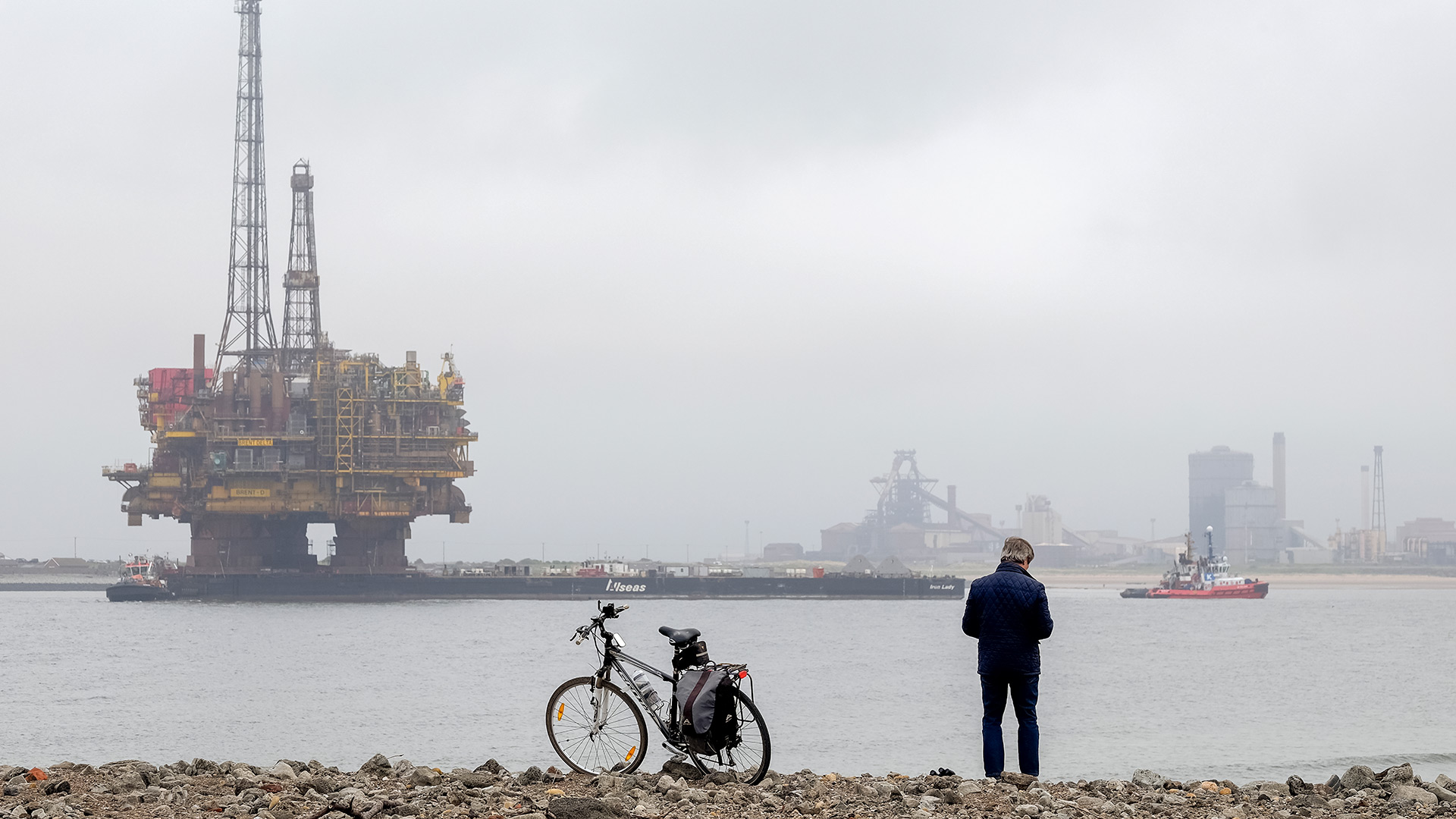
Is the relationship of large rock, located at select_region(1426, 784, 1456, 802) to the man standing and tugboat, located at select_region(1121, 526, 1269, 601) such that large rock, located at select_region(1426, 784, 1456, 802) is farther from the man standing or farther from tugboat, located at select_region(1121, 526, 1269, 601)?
tugboat, located at select_region(1121, 526, 1269, 601)

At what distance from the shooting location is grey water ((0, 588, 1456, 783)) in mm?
20406

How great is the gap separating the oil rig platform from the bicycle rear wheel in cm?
7140

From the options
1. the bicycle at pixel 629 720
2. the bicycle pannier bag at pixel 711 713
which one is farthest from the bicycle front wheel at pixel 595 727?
the bicycle pannier bag at pixel 711 713

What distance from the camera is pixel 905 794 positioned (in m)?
8.52

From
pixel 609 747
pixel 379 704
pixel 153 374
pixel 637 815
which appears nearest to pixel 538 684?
pixel 379 704

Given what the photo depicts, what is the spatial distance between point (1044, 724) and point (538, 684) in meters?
11.5

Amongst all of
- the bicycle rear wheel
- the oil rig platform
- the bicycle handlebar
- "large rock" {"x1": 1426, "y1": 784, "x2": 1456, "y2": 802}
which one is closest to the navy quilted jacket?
the bicycle rear wheel

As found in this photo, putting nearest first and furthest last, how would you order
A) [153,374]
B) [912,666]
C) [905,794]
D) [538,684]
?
1. [905,794]
2. [538,684]
3. [912,666]
4. [153,374]

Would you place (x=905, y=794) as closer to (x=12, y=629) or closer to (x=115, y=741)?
(x=115, y=741)

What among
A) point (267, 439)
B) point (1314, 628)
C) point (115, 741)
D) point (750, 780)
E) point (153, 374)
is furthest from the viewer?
point (153, 374)

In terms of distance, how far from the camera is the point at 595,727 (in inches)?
380

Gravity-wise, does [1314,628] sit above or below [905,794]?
below

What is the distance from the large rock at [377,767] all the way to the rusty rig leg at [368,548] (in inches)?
2938

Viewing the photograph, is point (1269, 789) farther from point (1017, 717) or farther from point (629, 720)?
point (629, 720)
